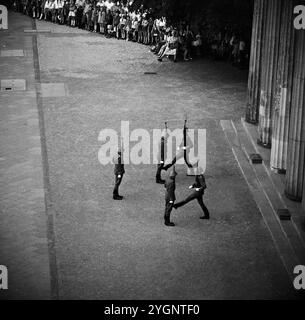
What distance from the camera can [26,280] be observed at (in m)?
14.6

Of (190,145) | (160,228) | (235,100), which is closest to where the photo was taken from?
(160,228)

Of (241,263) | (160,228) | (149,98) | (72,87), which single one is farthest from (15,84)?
(241,263)

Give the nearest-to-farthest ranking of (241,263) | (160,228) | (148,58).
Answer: (241,263) → (160,228) → (148,58)

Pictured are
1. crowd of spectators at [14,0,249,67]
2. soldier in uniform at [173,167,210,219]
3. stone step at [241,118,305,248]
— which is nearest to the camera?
stone step at [241,118,305,248]

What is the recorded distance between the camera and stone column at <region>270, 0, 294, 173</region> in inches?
755

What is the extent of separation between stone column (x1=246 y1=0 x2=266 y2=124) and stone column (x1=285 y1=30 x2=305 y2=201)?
4.78 meters

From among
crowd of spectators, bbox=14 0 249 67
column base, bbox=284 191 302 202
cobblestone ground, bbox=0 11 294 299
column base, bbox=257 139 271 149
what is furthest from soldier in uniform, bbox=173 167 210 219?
crowd of spectators, bbox=14 0 249 67

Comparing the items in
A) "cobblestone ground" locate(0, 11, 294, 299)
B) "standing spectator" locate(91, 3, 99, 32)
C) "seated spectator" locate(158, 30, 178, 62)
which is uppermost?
"standing spectator" locate(91, 3, 99, 32)

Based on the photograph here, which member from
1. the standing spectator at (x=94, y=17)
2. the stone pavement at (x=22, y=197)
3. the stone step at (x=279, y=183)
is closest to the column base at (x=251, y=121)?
the stone step at (x=279, y=183)

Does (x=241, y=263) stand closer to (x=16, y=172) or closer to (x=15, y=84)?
(x=16, y=172)

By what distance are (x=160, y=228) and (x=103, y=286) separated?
2925 millimetres

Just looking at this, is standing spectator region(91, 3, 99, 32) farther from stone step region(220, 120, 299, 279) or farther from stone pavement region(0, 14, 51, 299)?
stone step region(220, 120, 299, 279)

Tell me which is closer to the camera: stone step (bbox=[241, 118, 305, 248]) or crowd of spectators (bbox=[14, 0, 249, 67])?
stone step (bbox=[241, 118, 305, 248])

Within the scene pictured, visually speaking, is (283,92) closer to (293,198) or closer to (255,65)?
(293,198)
